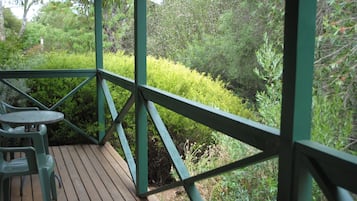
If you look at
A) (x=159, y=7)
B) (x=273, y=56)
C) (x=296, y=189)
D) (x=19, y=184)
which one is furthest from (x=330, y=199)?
(x=159, y=7)

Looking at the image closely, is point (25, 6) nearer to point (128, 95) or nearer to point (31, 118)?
point (128, 95)

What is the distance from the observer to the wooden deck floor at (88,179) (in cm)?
309

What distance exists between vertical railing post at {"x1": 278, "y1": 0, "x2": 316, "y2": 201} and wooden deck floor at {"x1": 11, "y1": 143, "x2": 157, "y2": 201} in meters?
1.90

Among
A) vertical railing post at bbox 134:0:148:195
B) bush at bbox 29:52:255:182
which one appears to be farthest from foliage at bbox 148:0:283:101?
vertical railing post at bbox 134:0:148:195

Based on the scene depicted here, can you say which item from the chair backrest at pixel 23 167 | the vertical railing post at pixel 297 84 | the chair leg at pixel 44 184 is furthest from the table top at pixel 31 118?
the vertical railing post at pixel 297 84

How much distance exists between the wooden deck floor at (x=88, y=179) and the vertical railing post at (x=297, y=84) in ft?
6.24

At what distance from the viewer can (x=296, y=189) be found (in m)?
1.28

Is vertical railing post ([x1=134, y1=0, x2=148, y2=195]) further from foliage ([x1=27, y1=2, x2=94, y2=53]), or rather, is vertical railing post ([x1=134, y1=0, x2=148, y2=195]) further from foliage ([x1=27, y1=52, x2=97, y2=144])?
foliage ([x1=27, y1=2, x2=94, y2=53])

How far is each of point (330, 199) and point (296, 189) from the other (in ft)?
0.48

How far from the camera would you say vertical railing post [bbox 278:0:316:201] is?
1.22 meters

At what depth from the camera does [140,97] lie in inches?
117

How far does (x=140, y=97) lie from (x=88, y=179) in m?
1.06

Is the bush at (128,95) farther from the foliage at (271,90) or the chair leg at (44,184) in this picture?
the chair leg at (44,184)

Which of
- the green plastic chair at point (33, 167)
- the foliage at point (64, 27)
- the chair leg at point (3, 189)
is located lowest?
the chair leg at point (3, 189)
